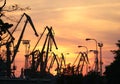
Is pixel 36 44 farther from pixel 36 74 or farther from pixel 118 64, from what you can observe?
pixel 118 64

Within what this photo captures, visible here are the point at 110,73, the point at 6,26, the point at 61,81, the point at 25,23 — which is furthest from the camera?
the point at 25,23

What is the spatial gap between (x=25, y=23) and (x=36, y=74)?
21008 mm

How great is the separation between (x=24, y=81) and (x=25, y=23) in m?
42.3

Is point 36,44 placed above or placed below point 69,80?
above

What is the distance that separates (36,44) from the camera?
172 meters

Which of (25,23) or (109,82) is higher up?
(25,23)

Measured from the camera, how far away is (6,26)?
30656mm

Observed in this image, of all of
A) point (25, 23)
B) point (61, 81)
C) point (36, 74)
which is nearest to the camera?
point (61, 81)

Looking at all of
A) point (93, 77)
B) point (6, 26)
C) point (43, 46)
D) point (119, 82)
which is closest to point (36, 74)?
point (43, 46)

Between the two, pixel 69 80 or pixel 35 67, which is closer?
pixel 69 80

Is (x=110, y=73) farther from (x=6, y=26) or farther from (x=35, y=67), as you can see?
(x=35, y=67)

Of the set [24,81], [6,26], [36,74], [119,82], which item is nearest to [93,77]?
[119,82]

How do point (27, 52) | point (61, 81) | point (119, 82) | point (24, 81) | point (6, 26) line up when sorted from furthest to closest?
point (27, 52) → point (24, 81) → point (119, 82) → point (61, 81) → point (6, 26)

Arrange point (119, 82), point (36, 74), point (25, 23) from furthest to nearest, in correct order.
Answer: point (36, 74) < point (25, 23) < point (119, 82)
